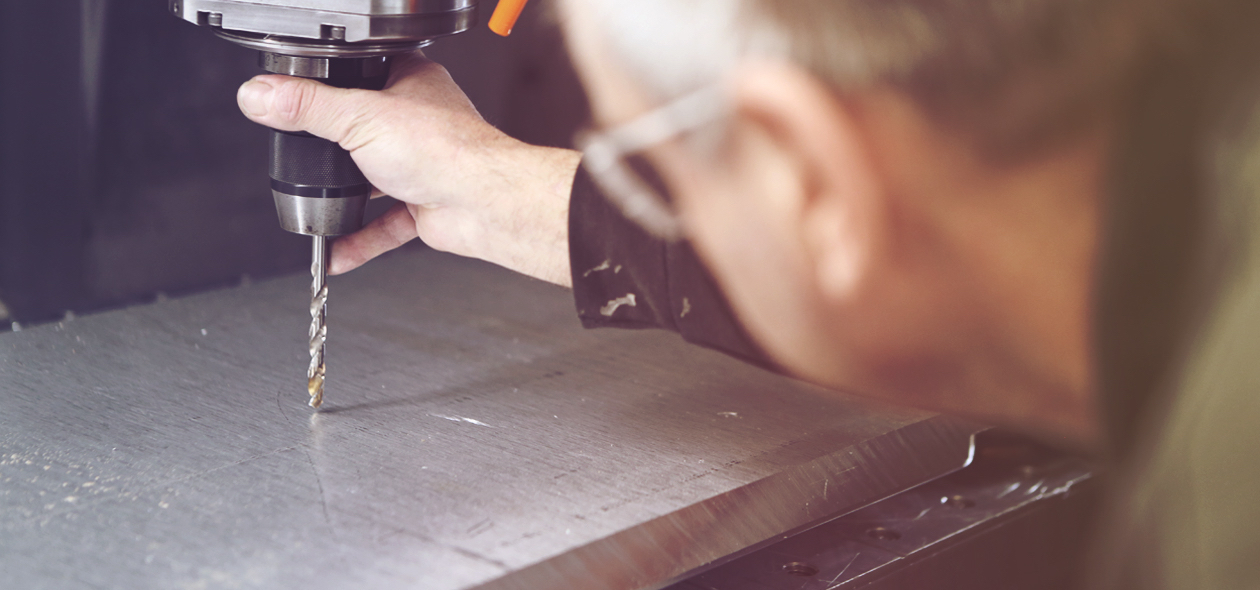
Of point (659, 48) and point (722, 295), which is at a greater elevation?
point (659, 48)

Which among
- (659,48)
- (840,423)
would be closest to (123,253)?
Result: (659,48)

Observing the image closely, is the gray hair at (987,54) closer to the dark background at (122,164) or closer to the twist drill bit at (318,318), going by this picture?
the twist drill bit at (318,318)

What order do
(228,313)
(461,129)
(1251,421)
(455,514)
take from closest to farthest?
(1251,421), (455,514), (461,129), (228,313)

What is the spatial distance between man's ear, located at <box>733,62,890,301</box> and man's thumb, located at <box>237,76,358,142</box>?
0.25 metres

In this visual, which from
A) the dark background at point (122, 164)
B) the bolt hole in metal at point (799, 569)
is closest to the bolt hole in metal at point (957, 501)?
the bolt hole in metal at point (799, 569)

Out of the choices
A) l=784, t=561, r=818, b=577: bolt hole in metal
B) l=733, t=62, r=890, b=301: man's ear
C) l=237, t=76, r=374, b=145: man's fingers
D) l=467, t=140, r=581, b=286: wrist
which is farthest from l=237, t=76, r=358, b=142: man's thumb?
l=784, t=561, r=818, b=577: bolt hole in metal

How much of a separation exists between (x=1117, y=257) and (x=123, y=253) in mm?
778

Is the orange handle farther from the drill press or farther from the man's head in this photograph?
the man's head

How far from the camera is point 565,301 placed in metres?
1.01

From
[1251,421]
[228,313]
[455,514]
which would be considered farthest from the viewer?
[228,313]

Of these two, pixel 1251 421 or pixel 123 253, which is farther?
pixel 123 253

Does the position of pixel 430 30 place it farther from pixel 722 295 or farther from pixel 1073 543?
pixel 1073 543

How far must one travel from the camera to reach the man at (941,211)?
0.46m

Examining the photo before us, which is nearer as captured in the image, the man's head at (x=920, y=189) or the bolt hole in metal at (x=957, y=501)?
the man's head at (x=920, y=189)
